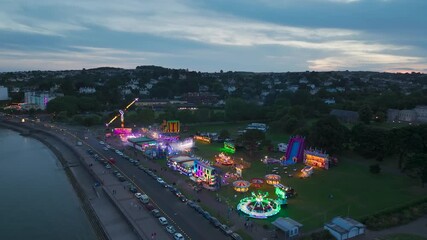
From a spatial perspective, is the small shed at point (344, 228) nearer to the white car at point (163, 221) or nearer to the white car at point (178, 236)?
the white car at point (178, 236)

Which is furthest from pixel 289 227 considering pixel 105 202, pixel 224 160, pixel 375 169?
pixel 224 160

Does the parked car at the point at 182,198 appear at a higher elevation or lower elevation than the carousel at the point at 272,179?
lower

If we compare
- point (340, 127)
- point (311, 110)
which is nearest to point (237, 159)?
point (340, 127)

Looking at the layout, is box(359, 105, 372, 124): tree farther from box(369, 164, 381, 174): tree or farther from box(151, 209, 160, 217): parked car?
box(151, 209, 160, 217): parked car

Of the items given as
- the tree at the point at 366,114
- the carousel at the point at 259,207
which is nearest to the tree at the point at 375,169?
the carousel at the point at 259,207

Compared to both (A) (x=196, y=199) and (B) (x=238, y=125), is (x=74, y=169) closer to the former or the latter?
(A) (x=196, y=199)

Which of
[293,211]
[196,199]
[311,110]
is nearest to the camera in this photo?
[293,211]

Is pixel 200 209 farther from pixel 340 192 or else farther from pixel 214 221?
pixel 340 192
